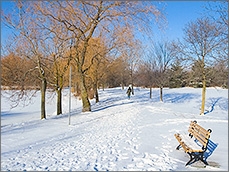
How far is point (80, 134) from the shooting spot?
832 centimetres

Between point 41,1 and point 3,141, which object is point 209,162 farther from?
point 41,1

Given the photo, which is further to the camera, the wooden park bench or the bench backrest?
the bench backrest

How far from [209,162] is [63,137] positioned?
4.57 meters

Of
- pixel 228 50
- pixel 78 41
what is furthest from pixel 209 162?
pixel 78 41

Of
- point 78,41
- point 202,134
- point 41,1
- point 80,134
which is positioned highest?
point 41,1

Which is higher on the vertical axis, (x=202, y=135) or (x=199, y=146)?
(x=202, y=135)

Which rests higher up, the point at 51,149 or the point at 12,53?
the point at 12,53

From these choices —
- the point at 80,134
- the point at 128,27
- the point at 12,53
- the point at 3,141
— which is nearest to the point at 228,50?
the point at 128,27

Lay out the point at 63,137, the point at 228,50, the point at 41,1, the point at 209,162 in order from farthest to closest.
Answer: the point at 41,1
the point at 228,50
the point at 63,137
the point at 209,162

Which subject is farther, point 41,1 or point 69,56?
point 69,56

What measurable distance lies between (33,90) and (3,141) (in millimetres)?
11122

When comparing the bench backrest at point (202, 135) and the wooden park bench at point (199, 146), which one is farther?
the bench backrest at point (202, 135)

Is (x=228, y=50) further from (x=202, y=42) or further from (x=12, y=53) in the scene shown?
(x=12, y=53)

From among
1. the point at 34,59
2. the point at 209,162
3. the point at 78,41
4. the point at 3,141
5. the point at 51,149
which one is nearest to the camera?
the point at 209,162
